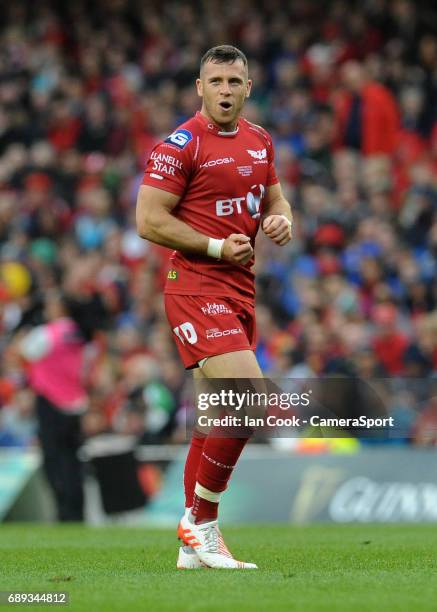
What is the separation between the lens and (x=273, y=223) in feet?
23.7

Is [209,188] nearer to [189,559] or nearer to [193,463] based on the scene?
[193,463]

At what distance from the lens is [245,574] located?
268 inches

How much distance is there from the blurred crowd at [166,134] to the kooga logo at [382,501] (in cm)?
112

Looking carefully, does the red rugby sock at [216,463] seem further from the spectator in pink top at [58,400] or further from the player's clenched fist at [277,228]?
the spectator in pink top at [58,400]

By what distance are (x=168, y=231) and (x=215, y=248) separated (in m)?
0.26

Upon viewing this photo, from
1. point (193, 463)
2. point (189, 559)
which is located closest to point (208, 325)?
point (193, 463)

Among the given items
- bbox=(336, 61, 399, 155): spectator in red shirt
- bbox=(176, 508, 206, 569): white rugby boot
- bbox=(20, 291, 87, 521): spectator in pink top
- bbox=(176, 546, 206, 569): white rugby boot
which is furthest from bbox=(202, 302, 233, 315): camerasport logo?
bbox=(336, 61, 399, 155): spectator in red shirt

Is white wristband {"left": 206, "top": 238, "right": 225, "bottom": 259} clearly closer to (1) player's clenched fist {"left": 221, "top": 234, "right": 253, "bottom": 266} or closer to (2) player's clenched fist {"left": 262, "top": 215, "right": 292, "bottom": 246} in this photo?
(1) player's clenched fist {"left": 221, "top": 234, "right": 253, "bottom": 266}

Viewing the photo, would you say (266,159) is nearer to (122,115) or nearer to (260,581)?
(260,581)

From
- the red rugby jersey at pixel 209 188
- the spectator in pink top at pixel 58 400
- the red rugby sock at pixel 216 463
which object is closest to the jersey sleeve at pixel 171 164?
the red rugby jersey at pixel 209 188

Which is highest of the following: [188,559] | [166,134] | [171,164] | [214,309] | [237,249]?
[166,134]

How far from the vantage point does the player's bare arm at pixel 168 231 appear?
23.5ft

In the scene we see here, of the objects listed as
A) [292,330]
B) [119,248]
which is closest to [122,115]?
[119,248]

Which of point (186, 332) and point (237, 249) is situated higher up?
point (237, 249)
